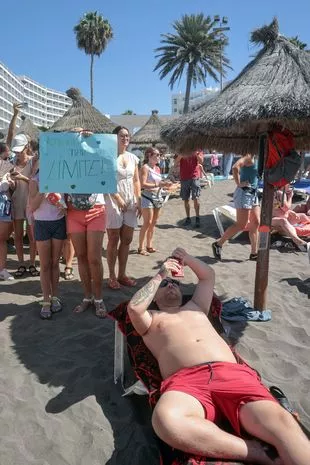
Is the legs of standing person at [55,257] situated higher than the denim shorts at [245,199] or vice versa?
the denim shorts at [245,199]

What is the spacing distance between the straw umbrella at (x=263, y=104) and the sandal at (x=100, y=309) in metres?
1.56

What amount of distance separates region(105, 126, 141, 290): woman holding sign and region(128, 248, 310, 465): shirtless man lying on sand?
5.40 feet

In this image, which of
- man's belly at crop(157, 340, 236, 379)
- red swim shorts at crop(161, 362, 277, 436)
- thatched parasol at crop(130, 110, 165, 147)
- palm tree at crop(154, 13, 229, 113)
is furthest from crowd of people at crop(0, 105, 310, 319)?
palm tree at crop(154, 13, 229, 113)

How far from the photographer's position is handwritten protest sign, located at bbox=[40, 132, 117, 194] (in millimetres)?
3438

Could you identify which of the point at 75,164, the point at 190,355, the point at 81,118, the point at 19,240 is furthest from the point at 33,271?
the point at 81,118

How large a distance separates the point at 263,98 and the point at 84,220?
1935 mm

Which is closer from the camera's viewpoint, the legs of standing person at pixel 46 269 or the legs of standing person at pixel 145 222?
the legs of standing person at pixel 46 269

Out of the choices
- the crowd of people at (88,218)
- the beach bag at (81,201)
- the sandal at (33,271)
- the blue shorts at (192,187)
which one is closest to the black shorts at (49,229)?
the crowd of people at (88,218)

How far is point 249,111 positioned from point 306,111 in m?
0.44

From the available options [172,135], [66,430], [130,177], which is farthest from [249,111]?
[66,430]

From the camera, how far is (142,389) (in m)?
2.66

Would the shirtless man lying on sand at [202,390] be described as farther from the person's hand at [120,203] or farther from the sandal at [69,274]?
the sandal at [69,274]

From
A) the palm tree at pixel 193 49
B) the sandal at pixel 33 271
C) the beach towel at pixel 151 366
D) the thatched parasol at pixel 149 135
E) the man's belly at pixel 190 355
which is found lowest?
the sandal at pixel 33 271

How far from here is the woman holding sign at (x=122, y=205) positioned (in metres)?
4.58
